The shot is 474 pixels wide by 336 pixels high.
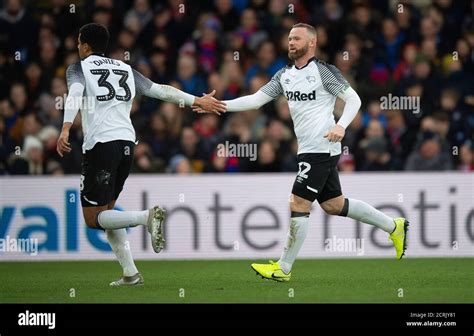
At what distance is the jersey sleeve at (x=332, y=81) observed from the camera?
31.0 ft

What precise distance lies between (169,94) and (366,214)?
2.00 m

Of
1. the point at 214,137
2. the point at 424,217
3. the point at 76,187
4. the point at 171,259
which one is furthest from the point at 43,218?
the point at 424,217

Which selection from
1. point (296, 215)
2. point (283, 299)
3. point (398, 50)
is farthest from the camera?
point (398, 50)

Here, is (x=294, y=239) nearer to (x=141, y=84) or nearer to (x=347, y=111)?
(x=347, y=111)

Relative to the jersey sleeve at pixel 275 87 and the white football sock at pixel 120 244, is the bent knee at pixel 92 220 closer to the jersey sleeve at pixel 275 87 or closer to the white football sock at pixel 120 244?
the white football sock at pixel 120 244

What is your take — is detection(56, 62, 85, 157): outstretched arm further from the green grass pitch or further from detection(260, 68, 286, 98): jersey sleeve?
detection(260, 68, 286, 98): jersey sleeve

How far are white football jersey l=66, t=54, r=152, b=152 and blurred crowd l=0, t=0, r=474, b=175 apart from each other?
3.94 meters

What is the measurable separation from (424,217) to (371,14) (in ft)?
12.3

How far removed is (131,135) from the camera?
9625mm

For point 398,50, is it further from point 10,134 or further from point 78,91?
point 78,91

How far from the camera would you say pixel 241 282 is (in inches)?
399

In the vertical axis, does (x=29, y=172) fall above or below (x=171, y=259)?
above

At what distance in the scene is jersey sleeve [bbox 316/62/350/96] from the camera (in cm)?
945

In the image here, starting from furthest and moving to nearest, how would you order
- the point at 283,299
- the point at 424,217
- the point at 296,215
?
the point at 424,217 < the point at 296,215 < the point at 283,299
